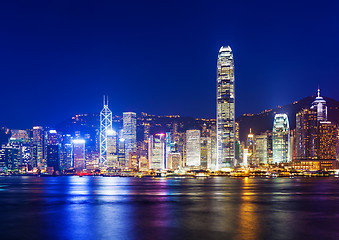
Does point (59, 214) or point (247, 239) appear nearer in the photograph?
point (247, 239)

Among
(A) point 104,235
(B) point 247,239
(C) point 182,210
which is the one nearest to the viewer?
(B) point 247,239

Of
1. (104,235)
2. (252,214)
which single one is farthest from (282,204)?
(104,235)

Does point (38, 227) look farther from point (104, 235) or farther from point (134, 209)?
point (134, 209)

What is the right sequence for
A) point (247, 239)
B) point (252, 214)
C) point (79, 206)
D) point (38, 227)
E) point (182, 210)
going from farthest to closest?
point (79, 206), point (182, 210), point (252, 214), point (38, 227), point (247, 239)

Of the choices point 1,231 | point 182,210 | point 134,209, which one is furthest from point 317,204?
point 1,231

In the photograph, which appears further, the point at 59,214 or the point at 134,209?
the point at 134,209

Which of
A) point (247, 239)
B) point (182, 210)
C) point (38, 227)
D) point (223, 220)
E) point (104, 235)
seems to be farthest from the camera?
point (182, 210)

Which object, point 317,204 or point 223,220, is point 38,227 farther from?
point 317,204

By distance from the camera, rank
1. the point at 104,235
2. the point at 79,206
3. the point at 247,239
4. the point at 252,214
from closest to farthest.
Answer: the point at 247,239 < the point at 104,235 < the point at 252,214 < the point at 79,206
